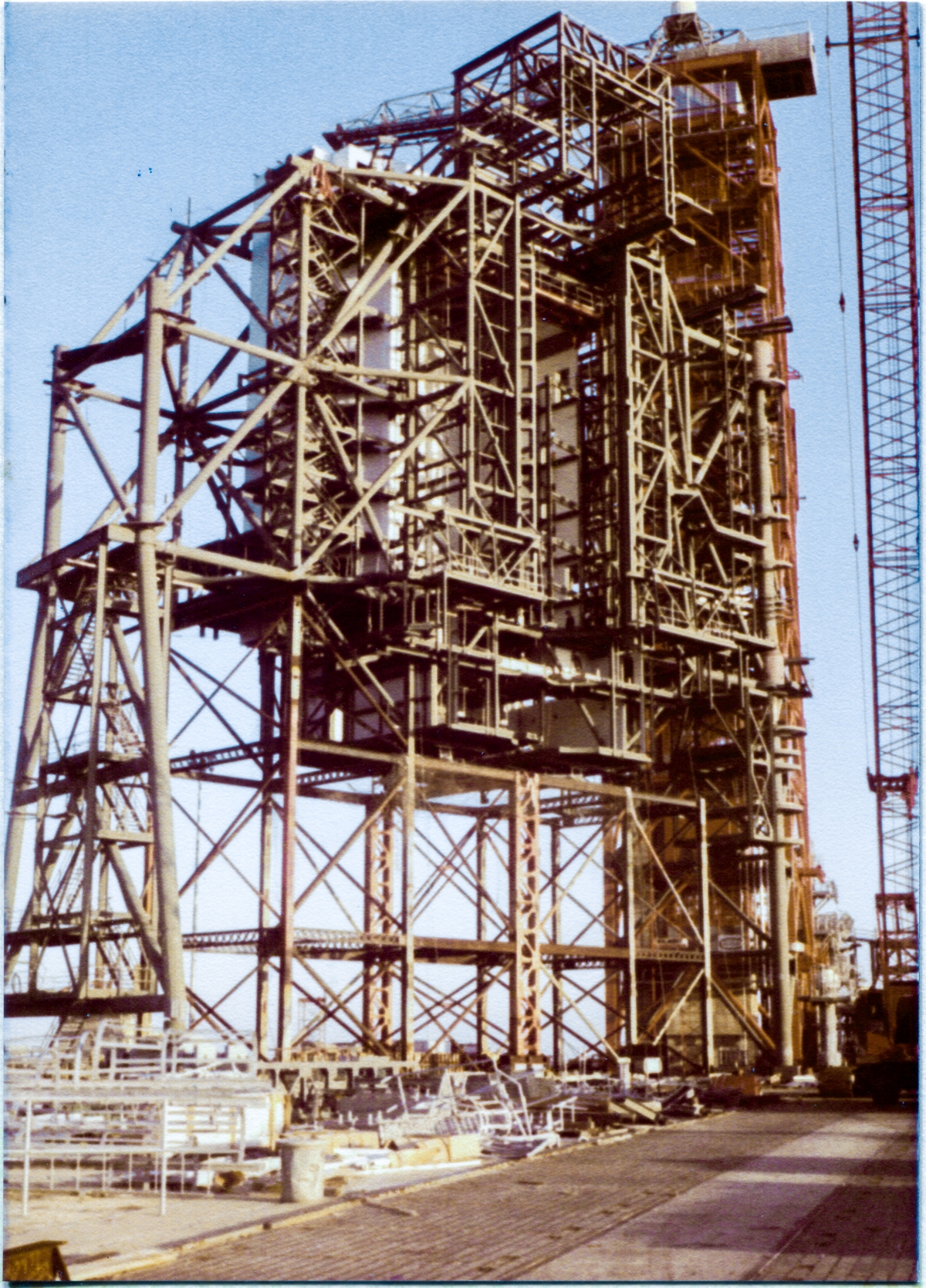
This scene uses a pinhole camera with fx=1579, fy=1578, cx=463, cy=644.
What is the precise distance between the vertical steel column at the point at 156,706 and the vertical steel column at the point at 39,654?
4.00 metres

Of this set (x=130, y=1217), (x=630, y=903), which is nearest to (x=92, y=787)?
(x=130, y=1217)

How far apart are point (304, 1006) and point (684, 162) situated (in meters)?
56.0

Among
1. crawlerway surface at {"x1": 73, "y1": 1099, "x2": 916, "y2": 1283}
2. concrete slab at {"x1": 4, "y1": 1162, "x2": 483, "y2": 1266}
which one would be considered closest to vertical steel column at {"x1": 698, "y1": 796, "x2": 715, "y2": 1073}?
crawlerway surface at {"x1": 73, "y1": 1099, "x2": 916, "y2": 1283}

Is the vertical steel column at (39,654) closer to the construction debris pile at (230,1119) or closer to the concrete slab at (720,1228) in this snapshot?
the construction debris pile at (230,1119)

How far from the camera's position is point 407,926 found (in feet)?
178

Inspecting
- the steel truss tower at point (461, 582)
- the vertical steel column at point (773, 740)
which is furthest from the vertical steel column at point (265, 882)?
the vertical steel column at point (773, 740)

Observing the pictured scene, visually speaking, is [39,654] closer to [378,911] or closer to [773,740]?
[378,911]

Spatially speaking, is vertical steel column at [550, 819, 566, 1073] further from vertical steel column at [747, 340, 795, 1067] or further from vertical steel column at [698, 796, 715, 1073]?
vertical steel column at [747, 340, 795, 1067]

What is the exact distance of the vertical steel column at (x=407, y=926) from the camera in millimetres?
53156

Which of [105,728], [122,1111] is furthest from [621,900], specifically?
[122,1111]

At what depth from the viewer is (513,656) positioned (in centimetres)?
6309

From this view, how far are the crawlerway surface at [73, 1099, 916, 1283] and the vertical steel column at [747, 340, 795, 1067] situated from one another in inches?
1387

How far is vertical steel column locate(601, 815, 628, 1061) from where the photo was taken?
67250mm

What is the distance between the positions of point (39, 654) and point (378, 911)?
21710 mm
